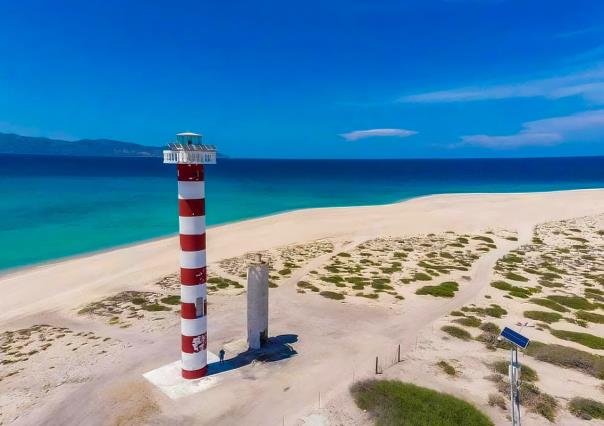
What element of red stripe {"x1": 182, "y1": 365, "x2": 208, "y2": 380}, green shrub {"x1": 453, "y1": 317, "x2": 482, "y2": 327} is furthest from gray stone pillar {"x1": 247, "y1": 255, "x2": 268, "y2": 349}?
green shrub {"x1": 453, "y1": 317, "x2": 482, "y2": 327}

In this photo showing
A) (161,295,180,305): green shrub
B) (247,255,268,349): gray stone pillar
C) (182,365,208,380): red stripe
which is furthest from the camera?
(161,295,180,305): green shrub

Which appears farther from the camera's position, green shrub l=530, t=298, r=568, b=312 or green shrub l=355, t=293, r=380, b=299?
green shrub l=355, t=293, r=380, b=299

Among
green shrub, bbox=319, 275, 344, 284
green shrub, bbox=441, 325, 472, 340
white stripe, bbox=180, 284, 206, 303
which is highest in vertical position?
white stripe, bbox=180, 284, 206, 303

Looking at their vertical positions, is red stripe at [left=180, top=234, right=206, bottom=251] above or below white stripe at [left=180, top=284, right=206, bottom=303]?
above

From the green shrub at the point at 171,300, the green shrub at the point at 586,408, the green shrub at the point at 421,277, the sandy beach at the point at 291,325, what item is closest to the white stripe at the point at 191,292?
the sandy beach at the point at 291,325

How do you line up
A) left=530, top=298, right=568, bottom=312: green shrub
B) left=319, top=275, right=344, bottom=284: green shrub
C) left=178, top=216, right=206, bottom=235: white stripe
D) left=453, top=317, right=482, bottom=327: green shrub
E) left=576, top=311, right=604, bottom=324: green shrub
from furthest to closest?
left=319, top=275, right=344, bottom=284: green shrub
left=530, top=298, right=568, bottom=312: green shrub
left=576, top=311, right=604, bottom=324: green shrub
left=453, top=317, right=482, bottom=327: green shrub
left=178, top=216, right=206, bottom=235: white stripe

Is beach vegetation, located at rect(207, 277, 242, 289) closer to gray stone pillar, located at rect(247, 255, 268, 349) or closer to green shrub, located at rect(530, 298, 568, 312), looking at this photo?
gray stone pillar, located at rect(247, 255, 268, 349)

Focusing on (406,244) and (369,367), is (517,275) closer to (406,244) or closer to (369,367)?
(406,244)
